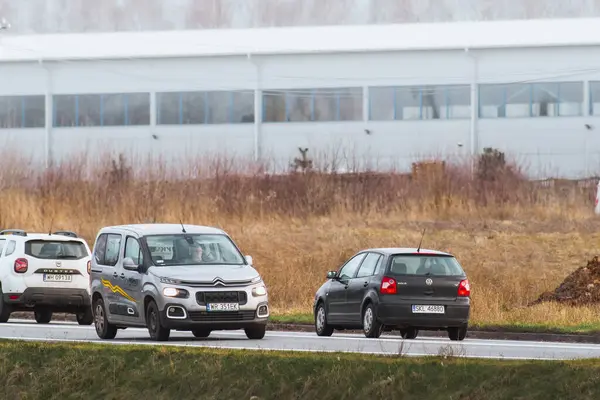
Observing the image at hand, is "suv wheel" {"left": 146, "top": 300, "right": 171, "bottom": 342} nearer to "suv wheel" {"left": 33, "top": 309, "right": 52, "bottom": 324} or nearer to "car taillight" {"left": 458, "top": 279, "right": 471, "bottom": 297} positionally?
"car taillight" {"left": 458, "top": 279, "right": 471, "bottom": 297}

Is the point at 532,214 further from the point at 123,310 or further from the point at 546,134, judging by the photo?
the point at 123,310

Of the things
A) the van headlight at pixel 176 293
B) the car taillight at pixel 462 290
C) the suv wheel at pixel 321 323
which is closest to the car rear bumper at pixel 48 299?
the suv wheel at pixel 321 323

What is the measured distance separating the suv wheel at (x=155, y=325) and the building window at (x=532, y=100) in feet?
146

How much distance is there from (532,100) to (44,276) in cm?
4051

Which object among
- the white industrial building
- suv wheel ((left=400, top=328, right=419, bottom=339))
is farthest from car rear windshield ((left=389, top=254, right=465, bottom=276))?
the white industrial building

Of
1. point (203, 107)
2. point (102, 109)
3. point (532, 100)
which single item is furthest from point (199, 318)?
point (102, 109)

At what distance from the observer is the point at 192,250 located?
23750mm

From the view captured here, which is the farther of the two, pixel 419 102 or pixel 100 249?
pixel 419 102

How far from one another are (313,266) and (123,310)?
16.2 m

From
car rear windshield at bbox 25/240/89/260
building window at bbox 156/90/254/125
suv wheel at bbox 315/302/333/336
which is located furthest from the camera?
building window at bbox 156/90/254/125

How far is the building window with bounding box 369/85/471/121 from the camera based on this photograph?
6675 centimetres

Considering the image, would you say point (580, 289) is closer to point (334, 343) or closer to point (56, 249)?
point (334, 343)

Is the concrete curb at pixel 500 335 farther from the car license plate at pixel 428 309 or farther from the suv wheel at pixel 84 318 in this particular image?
the suv wheel at pixel 84 318

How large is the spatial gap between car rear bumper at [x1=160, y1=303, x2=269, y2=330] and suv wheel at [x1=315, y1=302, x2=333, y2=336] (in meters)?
3.59
